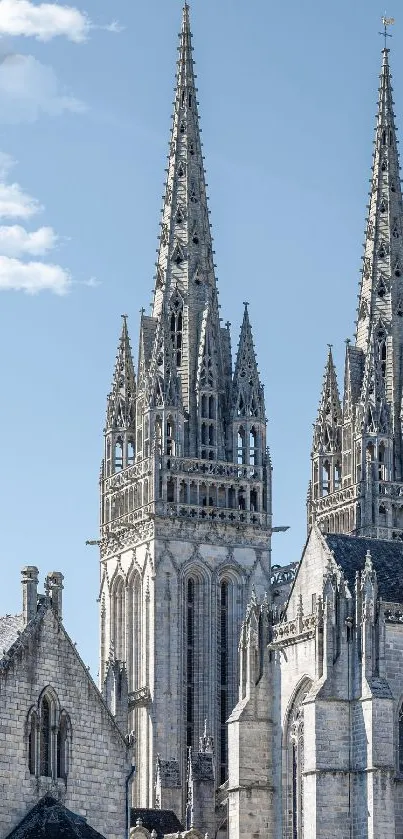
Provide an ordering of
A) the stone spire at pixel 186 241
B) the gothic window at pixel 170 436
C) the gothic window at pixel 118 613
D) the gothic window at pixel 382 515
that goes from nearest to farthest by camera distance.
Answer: the gothic window at pixel 382 515 < the gothic window at pixel 170 436 < the gothic window at pixel 118 613 < the stone spire at pixel 186 241

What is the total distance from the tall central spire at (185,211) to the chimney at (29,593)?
52642 millimetres

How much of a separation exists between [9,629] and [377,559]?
2055cm

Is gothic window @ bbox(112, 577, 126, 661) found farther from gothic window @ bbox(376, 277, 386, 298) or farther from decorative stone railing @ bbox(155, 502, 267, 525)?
gothic window @ bbox(376, 277, 386, 298)

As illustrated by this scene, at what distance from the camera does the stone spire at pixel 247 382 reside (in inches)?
4037

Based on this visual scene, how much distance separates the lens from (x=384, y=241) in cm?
10488

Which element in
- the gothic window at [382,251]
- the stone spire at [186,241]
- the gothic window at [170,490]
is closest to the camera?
the gothic window at [170,490]

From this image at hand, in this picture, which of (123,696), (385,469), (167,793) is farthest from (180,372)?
(123,696)

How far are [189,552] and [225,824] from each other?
1449 cm

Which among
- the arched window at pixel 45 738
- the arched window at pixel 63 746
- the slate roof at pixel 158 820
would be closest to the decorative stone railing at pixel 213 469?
the slate roof at pixel 158 820

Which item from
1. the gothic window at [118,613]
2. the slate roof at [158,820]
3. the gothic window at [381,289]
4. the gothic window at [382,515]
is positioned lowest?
the slate roof at [158,820]

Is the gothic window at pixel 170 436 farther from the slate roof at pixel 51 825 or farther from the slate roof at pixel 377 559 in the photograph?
the slate roof at pixel 51 825

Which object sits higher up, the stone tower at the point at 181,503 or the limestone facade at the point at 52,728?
the stone tower at the point at 181,503

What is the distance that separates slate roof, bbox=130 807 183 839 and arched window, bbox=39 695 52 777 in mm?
30977

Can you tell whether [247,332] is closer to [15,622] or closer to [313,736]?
[313,736]
